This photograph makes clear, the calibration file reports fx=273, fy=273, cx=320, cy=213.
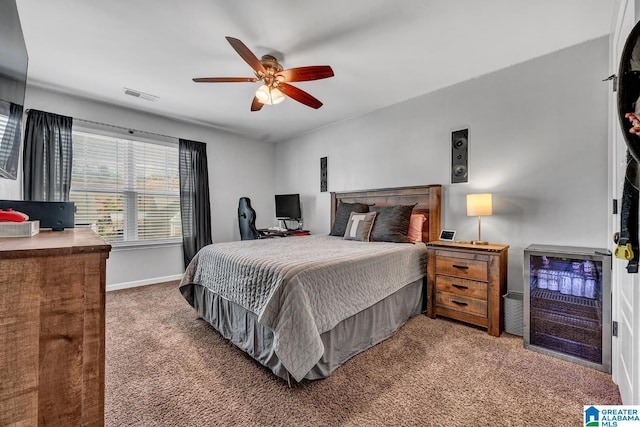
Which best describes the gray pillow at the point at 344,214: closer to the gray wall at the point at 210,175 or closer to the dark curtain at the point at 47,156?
the gray wall at the point at 210,175

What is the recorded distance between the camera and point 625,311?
58.7 inches

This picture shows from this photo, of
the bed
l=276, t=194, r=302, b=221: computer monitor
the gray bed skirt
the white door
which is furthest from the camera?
l=276, t=194, r=302, b=221: computer monitor

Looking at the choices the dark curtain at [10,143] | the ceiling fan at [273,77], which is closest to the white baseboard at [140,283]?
the dark curtain at [10,143]

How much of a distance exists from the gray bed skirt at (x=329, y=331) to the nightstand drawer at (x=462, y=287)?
25 cm

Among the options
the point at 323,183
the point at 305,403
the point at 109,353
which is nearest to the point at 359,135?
the point at 323,183

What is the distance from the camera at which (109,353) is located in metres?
2.12

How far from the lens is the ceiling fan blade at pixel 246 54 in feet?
6.30

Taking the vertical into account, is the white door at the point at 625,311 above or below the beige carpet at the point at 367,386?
above

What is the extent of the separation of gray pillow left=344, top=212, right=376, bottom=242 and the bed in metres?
0.33

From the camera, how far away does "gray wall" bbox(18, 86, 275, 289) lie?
3492mm

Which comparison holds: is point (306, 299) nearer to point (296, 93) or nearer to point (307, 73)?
point (307, 73)

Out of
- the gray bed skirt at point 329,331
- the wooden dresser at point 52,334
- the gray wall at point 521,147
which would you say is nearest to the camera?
the wooden dresser at point 52,334

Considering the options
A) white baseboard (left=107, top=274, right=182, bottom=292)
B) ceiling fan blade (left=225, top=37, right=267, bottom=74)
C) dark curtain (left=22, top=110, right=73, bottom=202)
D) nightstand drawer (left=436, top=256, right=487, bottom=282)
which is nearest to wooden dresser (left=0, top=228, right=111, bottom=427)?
ceiling fan blade (left=225, top=37, right=267, bottom=74)

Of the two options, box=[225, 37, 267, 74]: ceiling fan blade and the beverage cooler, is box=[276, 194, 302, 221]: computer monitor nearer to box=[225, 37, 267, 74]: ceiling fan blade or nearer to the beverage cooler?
box=[225, 37, 267, 74]: ceiling fan blade
